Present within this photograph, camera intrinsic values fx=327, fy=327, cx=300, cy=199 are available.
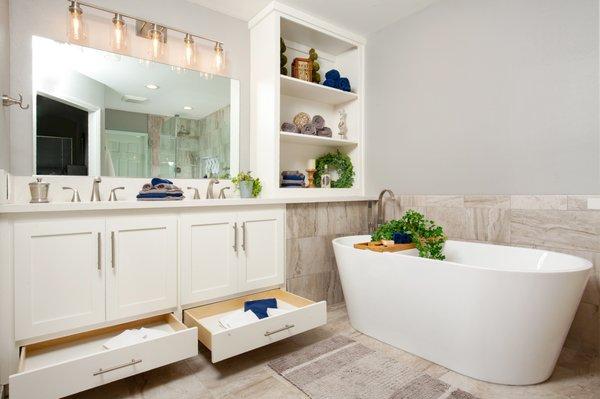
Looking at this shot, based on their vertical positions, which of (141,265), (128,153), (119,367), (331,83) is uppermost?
(331,83)

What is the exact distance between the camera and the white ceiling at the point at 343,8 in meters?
2.49

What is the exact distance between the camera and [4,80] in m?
1.67

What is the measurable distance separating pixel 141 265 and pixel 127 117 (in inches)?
41.0

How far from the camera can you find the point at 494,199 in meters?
2.23

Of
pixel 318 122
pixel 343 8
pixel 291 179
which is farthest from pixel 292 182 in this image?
pixel 343 8

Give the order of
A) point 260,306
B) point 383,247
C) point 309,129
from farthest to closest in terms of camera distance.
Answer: point 309,129, point 383,247, point 260,306

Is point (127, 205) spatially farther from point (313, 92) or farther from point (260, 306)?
point (313, 92)

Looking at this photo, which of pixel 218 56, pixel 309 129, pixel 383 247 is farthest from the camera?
pixel 309 129

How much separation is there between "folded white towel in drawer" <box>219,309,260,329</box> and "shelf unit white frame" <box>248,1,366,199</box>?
0.98 meters

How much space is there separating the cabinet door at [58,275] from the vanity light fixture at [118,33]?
1224mm

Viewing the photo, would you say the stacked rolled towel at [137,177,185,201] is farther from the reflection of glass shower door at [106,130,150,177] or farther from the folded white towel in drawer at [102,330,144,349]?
the folded white towel in drawer at [102,330,144,349]

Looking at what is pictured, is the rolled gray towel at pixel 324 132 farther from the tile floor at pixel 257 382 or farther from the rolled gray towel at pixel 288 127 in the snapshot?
the tile floor at pixel 257 382

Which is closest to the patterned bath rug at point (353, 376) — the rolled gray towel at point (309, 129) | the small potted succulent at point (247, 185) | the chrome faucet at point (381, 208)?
the small potted succulent at point (247, 185)

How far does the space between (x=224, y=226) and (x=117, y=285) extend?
66 centimetres
